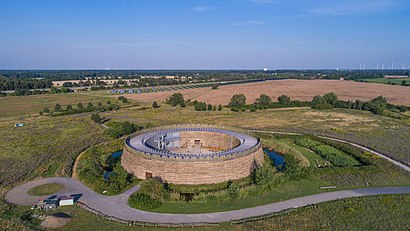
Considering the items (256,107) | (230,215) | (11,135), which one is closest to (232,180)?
(230,215)

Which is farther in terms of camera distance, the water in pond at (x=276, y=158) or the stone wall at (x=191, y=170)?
the water in pond at (x=276, y=158)

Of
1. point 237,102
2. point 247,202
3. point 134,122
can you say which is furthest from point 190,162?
point 237,102

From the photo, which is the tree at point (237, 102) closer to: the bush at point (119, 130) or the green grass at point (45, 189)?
the bush at point (119, 130)

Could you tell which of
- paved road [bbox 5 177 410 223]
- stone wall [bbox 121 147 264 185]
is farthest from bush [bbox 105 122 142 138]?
stone wall [bbox 121 147 264 185]

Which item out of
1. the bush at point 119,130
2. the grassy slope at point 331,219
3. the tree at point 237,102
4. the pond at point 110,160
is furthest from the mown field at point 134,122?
the tree at point 237,102

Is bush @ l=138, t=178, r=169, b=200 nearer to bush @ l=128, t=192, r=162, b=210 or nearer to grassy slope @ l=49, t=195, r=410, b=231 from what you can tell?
bush @ l=128, t=192, r=162, b=210

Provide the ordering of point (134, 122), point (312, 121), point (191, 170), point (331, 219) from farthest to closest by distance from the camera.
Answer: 1. point (312, 121)
2. point (134, 122)
3. point (191, 170)
4. point (331, 219)

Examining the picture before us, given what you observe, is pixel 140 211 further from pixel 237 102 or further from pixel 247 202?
pixel 237 102

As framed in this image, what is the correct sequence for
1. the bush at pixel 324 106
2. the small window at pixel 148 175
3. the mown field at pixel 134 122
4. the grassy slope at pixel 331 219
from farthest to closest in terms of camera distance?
the bush at pixel 324 106
the mown field at pixel 134 122
the small window at pixel 148 175
the grassy slope at pixel 331 219

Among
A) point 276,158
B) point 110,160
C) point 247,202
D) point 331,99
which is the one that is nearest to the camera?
point 247,202
